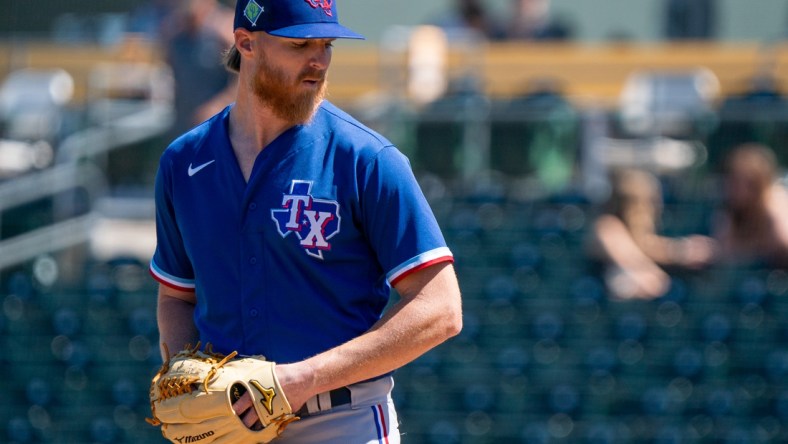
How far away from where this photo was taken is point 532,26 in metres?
9.49

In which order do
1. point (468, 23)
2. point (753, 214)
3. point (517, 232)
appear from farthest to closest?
point (468, 23) → point (517, 232) → point (753, 214)

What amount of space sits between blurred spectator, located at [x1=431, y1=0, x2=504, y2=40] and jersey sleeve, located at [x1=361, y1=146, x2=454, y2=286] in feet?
22.4

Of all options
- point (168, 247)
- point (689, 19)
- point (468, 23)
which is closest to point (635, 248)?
point (468, 23)

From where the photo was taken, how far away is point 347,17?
39.9 feet

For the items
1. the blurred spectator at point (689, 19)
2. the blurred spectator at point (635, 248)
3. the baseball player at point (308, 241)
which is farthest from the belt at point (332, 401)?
the blurred spectator at point (689, 19)

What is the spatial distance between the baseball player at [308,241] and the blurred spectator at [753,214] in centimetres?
426

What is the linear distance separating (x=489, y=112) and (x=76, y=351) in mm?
2913

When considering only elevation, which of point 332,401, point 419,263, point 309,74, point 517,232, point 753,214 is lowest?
point 517,232

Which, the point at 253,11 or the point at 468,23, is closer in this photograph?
the point at 253,11

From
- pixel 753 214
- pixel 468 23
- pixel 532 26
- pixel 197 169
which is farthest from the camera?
pixel 532 26

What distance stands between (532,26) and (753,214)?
3.42 meters

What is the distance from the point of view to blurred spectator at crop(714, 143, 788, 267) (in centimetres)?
646

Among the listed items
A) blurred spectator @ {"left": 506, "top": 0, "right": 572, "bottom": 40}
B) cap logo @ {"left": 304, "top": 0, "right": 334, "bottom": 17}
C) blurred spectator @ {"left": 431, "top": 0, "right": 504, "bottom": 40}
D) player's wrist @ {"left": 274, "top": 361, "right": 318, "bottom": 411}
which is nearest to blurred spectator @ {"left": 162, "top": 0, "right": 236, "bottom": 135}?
blurred spectator @ {"left": 431, "top": 0, "right": 504, "bottom": 40}

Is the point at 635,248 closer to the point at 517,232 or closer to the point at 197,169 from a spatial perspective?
the point at 517,232
